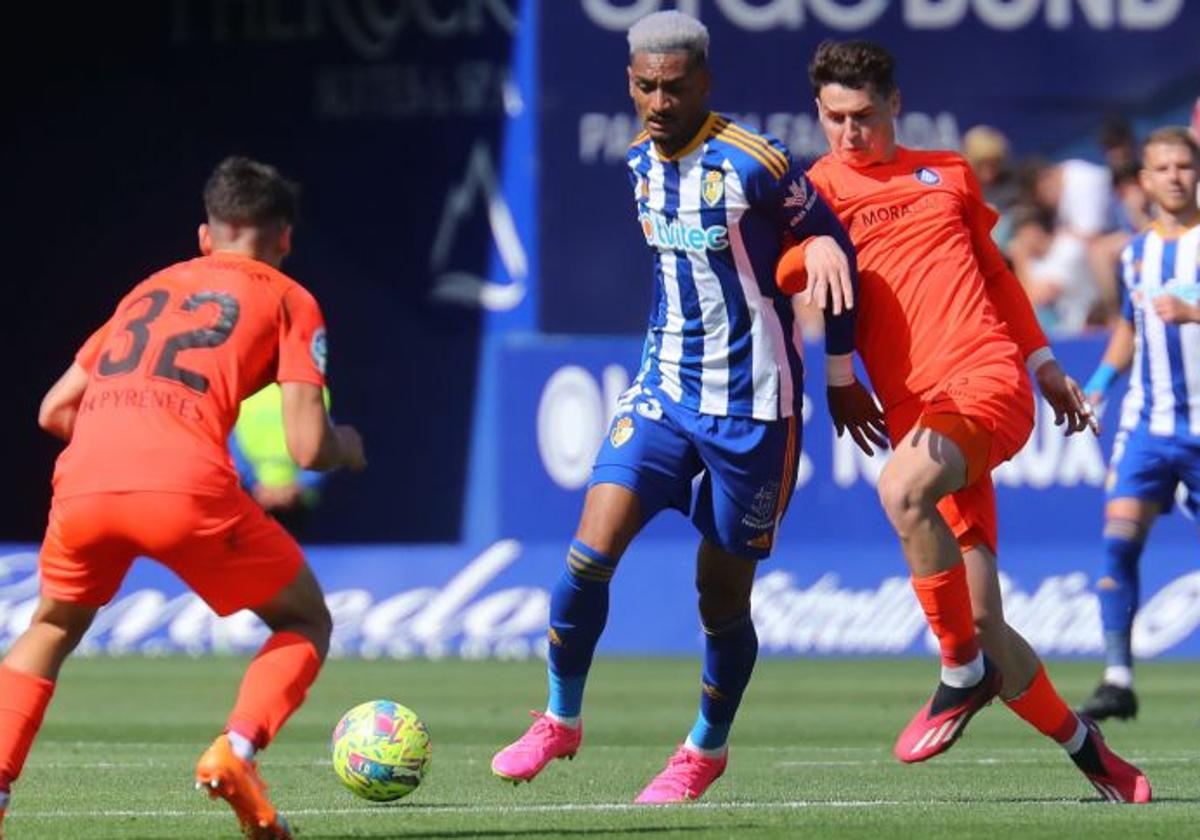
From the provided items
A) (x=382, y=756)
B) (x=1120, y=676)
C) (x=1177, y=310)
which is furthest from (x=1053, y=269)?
(x=382, y=756)

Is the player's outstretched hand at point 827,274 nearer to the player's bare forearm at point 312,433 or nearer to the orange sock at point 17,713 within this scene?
the player's bare forearm at point 312,433

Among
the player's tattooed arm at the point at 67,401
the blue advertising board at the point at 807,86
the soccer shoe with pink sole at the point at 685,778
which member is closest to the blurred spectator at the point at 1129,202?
the blue advertising board at the point at 807,86

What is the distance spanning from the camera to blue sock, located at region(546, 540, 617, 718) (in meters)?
8.16

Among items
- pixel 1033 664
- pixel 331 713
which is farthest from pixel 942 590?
pixel 331 713

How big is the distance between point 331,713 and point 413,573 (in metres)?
4.15

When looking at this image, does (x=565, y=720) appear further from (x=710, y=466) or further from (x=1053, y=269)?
(x=1053, y=269)

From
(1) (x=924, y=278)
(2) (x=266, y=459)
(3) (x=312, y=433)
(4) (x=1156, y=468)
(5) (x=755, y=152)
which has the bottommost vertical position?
(2) (x=266, y=459)

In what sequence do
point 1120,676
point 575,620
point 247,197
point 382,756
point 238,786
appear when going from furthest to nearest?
point 1120,676, point 575,620, point 382,756, point 247,197, point 238,786

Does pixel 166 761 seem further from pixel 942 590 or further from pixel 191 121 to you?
pixel 191 121

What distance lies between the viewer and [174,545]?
681cm

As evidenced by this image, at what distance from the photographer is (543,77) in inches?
783

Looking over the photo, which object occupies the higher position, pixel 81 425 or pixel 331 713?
pixel 81 425

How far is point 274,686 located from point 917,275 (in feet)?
8.41

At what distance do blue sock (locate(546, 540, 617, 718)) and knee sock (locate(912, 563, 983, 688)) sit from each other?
0.94 m
